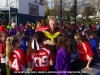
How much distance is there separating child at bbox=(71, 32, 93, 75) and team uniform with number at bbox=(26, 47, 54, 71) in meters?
2.08

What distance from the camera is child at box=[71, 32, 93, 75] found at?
7.25 metres

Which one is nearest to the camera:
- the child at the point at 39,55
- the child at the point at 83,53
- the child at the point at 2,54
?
the child at the point at 39,55

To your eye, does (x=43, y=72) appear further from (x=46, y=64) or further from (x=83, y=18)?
(x=83, y=18)

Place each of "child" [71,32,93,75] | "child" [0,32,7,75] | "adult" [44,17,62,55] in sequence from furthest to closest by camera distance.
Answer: "child" [71,32,93,75] < "adult" [44,17,62,55] < "child" [0,32,7,75]

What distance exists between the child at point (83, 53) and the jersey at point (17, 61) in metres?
2.27

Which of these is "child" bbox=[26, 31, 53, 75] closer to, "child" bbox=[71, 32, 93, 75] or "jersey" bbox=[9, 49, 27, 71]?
"jersey" bbox=[9, 49, 27, 71]

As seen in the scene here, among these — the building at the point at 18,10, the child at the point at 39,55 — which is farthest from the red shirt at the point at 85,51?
the building at the point at 18,10

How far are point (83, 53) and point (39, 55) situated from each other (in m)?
2.53

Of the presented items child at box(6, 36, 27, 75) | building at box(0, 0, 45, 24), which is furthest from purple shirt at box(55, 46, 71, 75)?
building at box(0, 0, 45, 24)

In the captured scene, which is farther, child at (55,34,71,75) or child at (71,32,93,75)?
child at (71,32,93,75)

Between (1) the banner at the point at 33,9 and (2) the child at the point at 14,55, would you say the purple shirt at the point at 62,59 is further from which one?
(1) the banner at the point at 33,9

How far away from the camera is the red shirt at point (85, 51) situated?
7.33 m

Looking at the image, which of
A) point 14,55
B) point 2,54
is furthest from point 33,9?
point 14,55

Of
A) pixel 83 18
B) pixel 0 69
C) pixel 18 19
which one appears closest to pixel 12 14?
pixel 18 19
